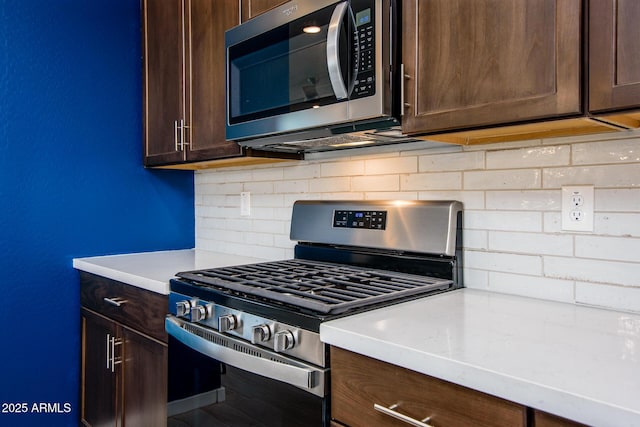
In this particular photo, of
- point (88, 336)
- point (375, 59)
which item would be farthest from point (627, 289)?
point (88, 336)

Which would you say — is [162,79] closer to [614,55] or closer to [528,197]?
[528,197]

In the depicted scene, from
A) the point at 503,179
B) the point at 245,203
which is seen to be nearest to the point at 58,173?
the point at 245,203

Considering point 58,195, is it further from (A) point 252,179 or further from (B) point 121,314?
(A) point 252,179

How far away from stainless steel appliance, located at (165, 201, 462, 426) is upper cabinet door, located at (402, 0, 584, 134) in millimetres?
403

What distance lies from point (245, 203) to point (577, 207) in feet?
4.98

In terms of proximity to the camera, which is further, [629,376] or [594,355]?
[594,355]

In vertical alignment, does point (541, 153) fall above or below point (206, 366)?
above

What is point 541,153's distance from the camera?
132cm

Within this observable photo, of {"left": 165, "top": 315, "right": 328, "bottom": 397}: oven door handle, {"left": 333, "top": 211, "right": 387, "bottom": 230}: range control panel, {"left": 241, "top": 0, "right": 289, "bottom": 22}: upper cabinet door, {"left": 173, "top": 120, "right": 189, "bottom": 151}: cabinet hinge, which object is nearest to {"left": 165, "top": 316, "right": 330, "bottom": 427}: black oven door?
{"left": 165, "top": 315, "right": 328, "bottom": 397}: oven door handle

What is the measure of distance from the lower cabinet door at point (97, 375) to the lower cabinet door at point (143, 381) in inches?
4.7

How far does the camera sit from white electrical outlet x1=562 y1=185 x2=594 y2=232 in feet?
4.05

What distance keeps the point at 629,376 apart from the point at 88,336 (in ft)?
6.96

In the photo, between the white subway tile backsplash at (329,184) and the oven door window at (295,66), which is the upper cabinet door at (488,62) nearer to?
the oven door window at (295,66)

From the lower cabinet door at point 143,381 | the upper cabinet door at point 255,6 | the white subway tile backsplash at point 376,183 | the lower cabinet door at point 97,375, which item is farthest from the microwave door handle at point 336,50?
the lower cabinet door at point 97,375
